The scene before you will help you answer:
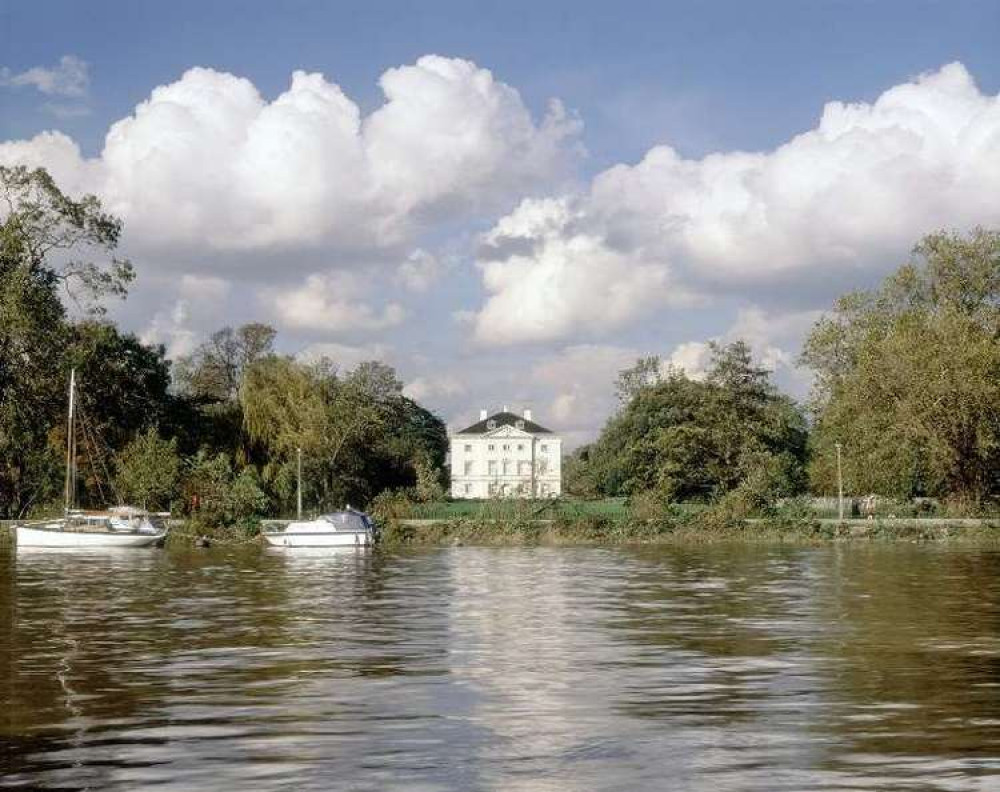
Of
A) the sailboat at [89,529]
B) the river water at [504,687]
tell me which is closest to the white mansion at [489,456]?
the sailboat at [89,529]

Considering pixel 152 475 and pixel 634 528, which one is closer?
pixel 634 528

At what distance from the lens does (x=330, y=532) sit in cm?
6988

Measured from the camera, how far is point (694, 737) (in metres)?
15.1

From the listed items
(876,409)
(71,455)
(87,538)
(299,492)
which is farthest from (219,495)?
(876,409)

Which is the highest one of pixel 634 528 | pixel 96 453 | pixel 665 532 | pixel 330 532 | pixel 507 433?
pixel 507 433

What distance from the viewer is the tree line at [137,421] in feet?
257

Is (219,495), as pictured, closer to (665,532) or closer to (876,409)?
(665,532)

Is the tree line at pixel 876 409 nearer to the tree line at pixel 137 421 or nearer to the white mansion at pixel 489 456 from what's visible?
the tree line at pixel 137 421

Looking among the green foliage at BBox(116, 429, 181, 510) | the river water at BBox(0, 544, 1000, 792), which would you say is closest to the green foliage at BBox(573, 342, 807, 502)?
the green foliage at BBox(116, 429, 181, 510)

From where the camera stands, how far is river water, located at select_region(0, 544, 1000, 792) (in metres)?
13.4

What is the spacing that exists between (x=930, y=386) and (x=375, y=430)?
39213mm

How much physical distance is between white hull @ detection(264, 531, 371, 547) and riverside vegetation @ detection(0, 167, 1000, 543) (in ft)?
18.3

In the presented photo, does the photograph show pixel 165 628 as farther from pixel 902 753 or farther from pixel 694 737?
pixel 902 753

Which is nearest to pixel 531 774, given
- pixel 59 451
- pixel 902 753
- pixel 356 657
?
pixel 902 753
